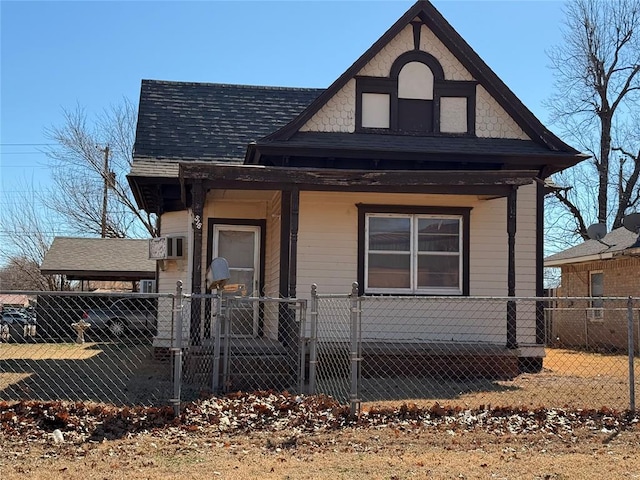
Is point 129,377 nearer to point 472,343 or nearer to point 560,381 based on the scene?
point 472,343

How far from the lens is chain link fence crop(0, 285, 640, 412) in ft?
29.9

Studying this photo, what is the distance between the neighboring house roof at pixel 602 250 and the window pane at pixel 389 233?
8663 millimetres

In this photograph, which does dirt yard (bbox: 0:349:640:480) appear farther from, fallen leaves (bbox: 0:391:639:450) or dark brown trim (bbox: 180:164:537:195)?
dark brown trim (bbox: 180:164:537:195)

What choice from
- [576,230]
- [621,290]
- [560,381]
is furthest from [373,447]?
[576,230]

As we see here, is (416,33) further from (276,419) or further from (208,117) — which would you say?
(276,419)

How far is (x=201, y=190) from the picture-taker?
11.1 m

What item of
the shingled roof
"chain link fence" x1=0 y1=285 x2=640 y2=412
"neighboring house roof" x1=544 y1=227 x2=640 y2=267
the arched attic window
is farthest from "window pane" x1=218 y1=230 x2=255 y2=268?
"neighboring house roof" x1=544 y1=227 x2=640 y2=267

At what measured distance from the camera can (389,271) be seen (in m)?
12.6

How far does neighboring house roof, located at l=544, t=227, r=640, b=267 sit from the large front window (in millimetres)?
7976

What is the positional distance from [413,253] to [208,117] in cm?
650

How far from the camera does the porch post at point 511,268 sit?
11.8m

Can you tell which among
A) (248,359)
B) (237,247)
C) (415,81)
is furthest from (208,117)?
(248,359)

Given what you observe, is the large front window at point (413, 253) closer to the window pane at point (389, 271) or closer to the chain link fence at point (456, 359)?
the window pane at point (389, 271)

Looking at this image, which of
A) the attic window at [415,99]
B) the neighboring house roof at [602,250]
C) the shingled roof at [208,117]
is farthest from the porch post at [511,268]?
the neighboring house roof at [602,250]
